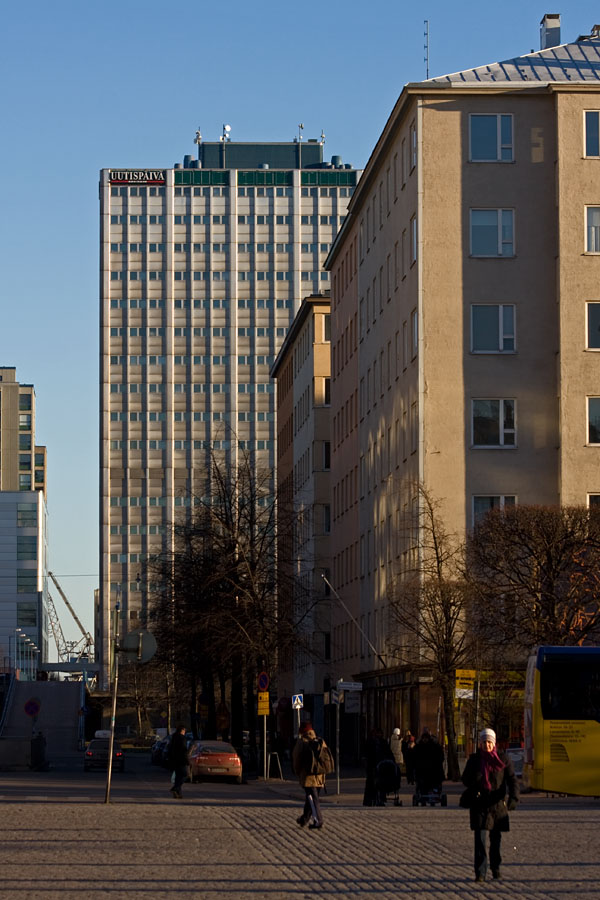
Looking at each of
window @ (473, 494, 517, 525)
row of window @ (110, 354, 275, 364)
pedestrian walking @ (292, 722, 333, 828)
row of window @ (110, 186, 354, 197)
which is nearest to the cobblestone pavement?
pedestrian walking @ (292, 722, 333, 828)

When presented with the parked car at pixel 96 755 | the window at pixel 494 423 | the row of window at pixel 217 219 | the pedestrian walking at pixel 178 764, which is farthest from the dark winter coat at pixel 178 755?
the row of window at pixel 217 219

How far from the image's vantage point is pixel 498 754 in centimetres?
1845

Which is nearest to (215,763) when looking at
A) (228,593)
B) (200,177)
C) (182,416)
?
(228,593)

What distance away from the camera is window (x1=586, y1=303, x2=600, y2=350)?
58.2 meters

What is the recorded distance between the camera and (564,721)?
34.2m

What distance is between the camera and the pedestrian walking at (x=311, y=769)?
86.3 ft

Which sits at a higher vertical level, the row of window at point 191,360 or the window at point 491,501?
the row of window at point 191,360

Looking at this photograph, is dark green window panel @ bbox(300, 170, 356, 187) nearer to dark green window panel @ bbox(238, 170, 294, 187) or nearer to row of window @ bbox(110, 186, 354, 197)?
row of window @ bbox(110, 186, 354, 197)

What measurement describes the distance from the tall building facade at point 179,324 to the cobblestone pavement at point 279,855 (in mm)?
147977

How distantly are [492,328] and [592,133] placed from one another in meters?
7.63

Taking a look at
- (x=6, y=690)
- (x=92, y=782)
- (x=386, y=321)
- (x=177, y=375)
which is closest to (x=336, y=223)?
(x=177, y=375)

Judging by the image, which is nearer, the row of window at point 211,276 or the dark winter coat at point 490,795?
the dark winter coat at point 490,795

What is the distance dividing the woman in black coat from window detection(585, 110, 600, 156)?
44.0 metres

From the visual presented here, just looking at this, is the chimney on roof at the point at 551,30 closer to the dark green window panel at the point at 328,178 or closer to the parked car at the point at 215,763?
the parked car at the point at 215,763
